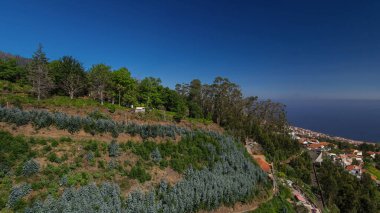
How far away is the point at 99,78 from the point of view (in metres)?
31.3

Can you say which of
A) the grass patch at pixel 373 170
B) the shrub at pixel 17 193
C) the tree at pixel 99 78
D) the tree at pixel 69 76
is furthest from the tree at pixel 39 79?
the grass patch at pixel 373 170

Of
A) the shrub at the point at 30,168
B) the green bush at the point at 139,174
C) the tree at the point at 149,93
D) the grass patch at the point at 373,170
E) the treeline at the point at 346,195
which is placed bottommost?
the grass patch at the point at 373,170

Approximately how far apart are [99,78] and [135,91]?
6.00m

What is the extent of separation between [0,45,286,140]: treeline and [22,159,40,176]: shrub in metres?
14.9

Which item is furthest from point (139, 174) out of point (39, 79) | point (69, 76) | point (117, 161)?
point (69, 76)

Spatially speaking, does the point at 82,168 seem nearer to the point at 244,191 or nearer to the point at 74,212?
the point at 74,212

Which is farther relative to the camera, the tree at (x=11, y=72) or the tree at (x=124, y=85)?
the tree at (x=124, y=85)

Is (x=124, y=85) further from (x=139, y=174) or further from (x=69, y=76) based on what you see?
(x=139, y=174)

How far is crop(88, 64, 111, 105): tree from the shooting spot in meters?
31.5

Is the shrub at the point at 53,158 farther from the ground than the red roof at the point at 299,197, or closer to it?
farther from the ground

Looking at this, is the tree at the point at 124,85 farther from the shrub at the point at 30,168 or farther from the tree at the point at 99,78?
the shrub at the point at 30,168

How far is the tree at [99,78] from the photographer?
1241 inches

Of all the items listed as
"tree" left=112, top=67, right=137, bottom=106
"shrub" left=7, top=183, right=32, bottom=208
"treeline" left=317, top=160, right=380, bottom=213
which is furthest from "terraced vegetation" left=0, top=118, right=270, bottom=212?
"treeline" left=317, top=160, right=380, bottom=213

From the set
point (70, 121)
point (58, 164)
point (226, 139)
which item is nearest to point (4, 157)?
point (58, 164)
